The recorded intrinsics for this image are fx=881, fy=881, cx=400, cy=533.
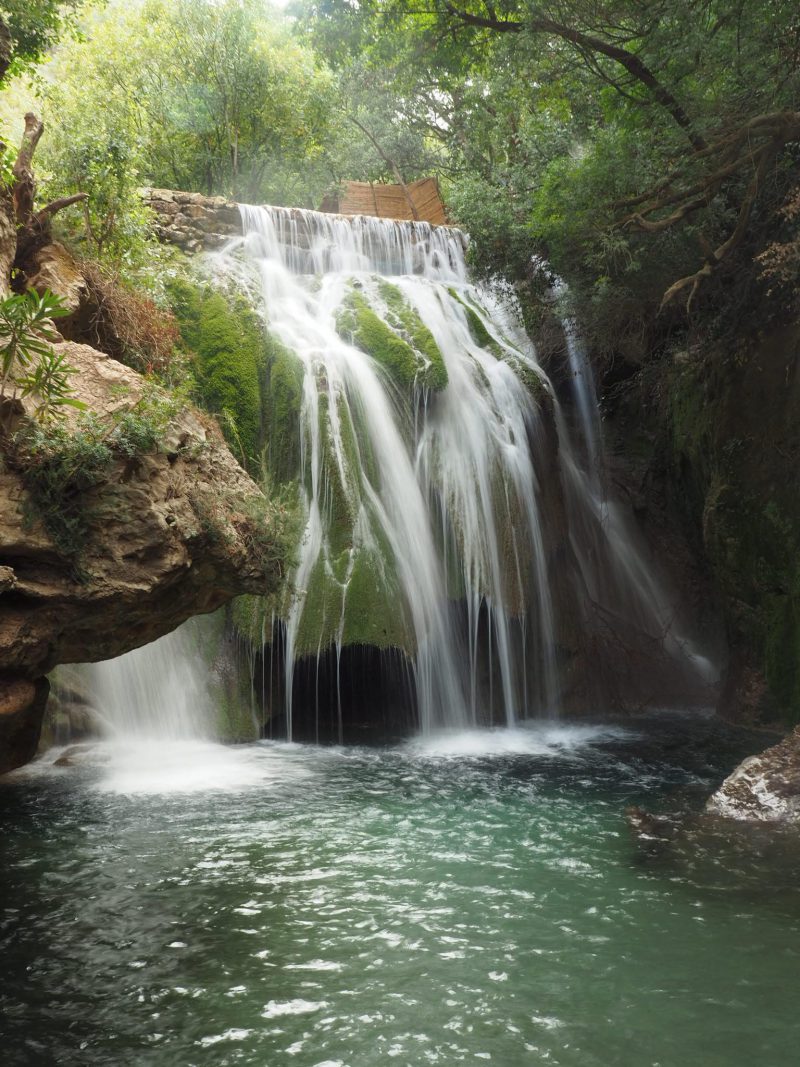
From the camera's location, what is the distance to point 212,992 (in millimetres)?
4941

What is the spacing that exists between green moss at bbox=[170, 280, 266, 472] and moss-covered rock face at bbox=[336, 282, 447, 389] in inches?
66.8

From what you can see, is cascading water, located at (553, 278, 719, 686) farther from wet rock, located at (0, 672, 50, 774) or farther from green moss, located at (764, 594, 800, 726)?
wet rock, located at (0, 672, 50, 774)

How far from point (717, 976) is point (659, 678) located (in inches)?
377

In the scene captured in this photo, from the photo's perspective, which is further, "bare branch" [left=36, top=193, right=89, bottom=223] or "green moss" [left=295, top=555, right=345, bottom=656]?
"green moss" [left=295, top=555, right=345, bottom=656]

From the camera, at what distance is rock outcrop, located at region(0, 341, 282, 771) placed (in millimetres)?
6191

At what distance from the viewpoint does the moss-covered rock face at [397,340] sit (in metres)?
13.7

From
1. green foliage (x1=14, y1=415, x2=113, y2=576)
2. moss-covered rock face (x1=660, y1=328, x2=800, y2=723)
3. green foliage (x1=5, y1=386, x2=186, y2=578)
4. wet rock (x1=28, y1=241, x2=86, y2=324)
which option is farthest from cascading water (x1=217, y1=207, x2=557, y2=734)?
green foliage (x1=14, y1=415, x2=113, y2=576)

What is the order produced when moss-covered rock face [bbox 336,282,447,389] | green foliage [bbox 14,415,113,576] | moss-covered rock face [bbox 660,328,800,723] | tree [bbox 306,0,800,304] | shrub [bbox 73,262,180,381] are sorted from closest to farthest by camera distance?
1. green foliage [bbox 14,415,113,576]
2. shrub [bbox 73,262,180,381]
3. tree [bbox 306,0,800,304]
4. moss-covered rock face [bbox 660,328,800,723]
5. moss-covered rock face [bbox 336,282,447,389]

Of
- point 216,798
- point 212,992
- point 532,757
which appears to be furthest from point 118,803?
point 532,757

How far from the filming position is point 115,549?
6629mm

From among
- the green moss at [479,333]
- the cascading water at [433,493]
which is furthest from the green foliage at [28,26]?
the green moss at [479,333]

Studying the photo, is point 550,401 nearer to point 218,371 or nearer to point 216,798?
point 218,371

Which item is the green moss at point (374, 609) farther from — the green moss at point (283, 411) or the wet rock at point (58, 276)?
the wet rock at point (58, 276)

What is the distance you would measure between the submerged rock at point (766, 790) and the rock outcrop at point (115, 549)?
4.62 m
